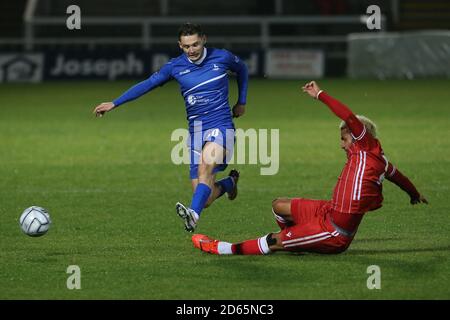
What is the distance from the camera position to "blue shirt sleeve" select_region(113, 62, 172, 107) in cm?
959

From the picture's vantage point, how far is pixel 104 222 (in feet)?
34.5

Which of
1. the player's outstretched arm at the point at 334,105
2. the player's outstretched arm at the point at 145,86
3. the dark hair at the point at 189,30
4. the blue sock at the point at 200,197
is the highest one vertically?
the dark hair at the point at 189,30

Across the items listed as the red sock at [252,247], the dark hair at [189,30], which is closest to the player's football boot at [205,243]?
the red sock at [252,247]

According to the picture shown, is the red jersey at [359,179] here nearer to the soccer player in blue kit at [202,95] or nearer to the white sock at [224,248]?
the white sock at [224,248]

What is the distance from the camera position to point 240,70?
34.0 feet

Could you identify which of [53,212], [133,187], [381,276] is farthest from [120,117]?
[381,276]

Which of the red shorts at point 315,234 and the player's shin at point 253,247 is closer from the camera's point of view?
the red shorts at point 315,234

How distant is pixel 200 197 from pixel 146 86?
1159 millimetres

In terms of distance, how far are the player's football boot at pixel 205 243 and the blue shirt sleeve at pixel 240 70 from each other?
1.79 metres

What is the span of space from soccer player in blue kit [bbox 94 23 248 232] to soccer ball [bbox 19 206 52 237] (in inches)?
46.8

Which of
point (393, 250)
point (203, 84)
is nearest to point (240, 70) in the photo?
point (203, 84)

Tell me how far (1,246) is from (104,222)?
1.43 m

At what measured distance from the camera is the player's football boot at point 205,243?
888 centimetres

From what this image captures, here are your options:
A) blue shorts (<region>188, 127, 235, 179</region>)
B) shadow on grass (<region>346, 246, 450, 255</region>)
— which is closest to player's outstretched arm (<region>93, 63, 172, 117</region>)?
blue shorts (<region>188, 127, 235, 179</region>)
